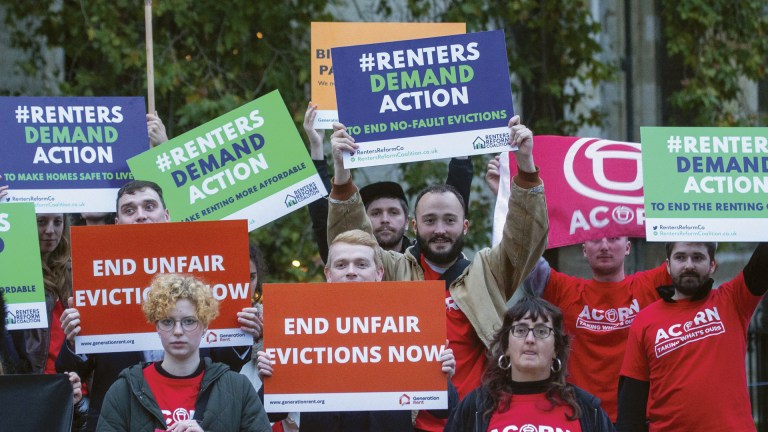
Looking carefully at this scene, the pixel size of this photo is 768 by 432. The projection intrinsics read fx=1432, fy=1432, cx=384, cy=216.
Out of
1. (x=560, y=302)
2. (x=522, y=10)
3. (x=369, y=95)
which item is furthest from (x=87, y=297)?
(x=522, y=10)

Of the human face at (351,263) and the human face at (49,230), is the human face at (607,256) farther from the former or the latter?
the human face at (49,230)

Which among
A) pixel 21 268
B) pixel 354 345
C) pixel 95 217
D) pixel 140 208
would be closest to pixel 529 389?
pixel 354 345

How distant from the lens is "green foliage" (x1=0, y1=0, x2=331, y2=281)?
11672 mm

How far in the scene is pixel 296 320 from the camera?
6164mm

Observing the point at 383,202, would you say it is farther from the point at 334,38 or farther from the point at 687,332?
the point at 687,332

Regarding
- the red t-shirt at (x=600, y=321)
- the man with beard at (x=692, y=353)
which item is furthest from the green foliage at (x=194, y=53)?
the man with beard at (x=692, y=353)

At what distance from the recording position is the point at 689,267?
7.02 meters

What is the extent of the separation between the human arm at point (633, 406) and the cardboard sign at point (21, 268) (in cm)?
282

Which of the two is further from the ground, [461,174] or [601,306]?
[461,174]

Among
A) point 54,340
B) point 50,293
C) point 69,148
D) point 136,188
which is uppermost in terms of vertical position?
point 69,148

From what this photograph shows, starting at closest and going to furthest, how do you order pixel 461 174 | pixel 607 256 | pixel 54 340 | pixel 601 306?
pixel 54 340
pixel 601 306
pixel 607 256
pixel 461 174

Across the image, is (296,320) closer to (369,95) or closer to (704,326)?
(369,95)

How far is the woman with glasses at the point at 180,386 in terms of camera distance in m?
5.67

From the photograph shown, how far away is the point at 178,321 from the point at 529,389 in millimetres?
1441
